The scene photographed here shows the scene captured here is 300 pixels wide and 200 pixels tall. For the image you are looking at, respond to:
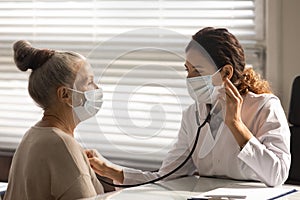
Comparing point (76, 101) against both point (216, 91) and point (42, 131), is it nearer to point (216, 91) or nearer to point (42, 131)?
point (42, 131)

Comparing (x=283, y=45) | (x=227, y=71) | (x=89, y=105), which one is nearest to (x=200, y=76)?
(x=227, y=71)

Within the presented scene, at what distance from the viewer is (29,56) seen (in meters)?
1.89

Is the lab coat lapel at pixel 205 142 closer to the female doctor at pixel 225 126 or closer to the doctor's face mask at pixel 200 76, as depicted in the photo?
the female doctor at pixel 225 126

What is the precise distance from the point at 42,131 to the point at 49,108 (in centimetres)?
7

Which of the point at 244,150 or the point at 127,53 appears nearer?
the point at 244,150

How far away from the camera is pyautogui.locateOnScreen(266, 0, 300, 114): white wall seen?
2.83 m

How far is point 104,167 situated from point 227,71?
19.0 inches

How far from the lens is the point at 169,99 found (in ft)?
6.03

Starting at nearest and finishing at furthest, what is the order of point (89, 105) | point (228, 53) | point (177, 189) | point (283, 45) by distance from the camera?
point (89, 105) → point (177, 189) → point (228, 53) → point (283, 45)

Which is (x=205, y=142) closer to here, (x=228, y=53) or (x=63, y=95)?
(x=228, y=53)

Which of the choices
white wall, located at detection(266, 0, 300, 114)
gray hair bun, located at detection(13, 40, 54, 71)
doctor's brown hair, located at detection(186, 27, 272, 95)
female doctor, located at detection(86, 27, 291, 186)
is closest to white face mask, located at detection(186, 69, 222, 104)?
female doctor, located at detection(86, 27, 291, 186)

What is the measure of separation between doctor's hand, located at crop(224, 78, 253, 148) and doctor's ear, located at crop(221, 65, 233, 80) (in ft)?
0.07

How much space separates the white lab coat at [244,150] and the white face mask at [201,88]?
0.06m

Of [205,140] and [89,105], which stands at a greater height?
[89,105]
